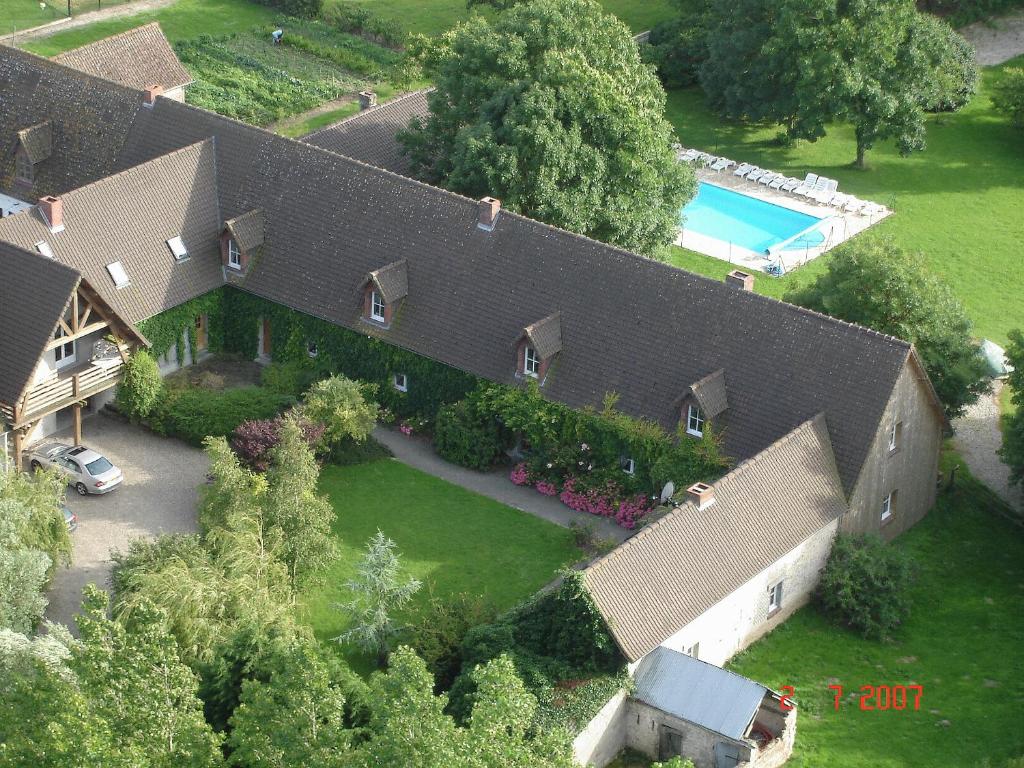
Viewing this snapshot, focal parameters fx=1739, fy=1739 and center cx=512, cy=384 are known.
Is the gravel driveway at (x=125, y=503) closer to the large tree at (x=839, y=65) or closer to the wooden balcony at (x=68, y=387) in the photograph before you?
the wooden balcony at (x=68, y=387)

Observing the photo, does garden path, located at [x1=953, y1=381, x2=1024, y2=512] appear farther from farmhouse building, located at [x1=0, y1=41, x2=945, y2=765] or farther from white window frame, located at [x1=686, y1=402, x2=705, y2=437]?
white window frame, located at [x1=686, y1=402, x2=705, y2=437]

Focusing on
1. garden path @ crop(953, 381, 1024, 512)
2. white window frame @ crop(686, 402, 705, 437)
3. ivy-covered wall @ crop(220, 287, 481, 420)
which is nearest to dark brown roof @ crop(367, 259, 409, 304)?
ivy-covered wall @ crop(220, 287, 481, 420)

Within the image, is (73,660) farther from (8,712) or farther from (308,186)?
(308,186)

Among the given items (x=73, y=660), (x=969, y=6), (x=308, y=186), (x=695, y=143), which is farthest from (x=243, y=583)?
(x=969, y=6)

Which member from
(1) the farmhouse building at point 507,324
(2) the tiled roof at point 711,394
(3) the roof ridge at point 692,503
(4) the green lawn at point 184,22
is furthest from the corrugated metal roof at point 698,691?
(4) the green lawn at point 184,22

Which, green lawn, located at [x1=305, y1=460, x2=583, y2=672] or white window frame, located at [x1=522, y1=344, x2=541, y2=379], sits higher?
white window frame, located at [x1=522, y1=344, x2=541, y2=379]

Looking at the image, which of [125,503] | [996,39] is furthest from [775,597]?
[996,39]
